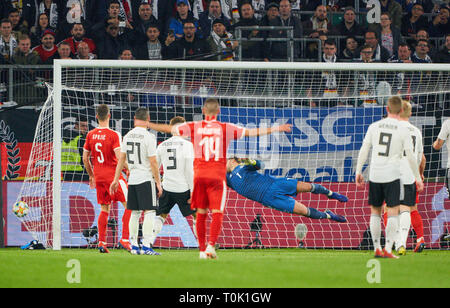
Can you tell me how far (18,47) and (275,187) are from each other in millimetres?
5917

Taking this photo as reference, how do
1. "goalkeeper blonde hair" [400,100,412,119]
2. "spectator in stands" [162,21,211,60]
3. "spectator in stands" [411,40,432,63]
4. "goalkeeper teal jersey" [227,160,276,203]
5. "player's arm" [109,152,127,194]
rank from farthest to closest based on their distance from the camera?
"spectator in stands" [411,40,432,63]
"spectator in stands" [162,21,211,60]
"goalkeeper teal jersey" [227,160,276,203]
"player's arm" [109,152,127,194]
"goalkeeper blonde hair" [400,100,412,119]

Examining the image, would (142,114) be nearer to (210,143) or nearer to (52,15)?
(210,143)

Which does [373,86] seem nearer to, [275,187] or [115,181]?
[275,187]

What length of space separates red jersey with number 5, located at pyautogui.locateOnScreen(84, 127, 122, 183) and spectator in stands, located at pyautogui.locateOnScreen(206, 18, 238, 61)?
4762mm

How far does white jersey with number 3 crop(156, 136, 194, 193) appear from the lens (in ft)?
40.3

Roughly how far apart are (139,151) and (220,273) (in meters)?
3.47

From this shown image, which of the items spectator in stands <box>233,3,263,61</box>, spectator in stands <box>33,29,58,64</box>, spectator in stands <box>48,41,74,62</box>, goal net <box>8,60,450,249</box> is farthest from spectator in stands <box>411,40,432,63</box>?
spectator in stands <box>33,29,58,64</box>

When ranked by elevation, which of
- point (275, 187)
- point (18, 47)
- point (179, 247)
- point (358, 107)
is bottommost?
point (179, 247)

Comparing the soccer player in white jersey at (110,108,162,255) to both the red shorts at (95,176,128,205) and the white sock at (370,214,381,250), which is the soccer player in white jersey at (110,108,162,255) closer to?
the red shorts at (95,176,128,205)

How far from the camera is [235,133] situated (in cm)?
1025

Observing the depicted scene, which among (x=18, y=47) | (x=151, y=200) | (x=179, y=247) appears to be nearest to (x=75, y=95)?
(x=18, y=47)

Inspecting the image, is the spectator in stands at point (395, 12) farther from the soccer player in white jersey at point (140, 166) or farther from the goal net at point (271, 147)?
the soccer player in white jersey at point (140, 166)

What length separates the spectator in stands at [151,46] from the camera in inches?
650

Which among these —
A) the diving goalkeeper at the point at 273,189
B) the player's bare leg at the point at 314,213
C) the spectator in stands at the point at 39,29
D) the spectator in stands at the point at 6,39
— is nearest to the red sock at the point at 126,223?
the diving goalkeeper at the point at 273,189
